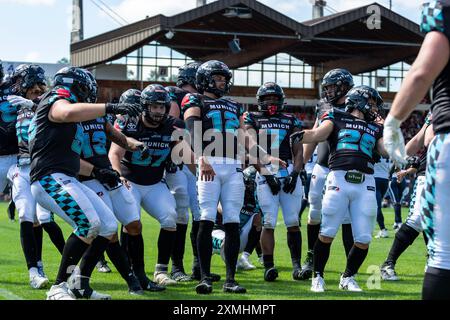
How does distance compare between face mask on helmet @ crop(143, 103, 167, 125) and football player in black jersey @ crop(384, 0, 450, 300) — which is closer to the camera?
football player in black jersey @ crop(384, 0, 450, 300)

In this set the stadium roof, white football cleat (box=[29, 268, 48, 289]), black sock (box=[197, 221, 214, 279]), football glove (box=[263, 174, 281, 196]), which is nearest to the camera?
black sock (box=[197, 221, 214, 279])

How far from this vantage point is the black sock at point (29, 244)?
7.93 m

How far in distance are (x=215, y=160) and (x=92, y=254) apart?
1.52m

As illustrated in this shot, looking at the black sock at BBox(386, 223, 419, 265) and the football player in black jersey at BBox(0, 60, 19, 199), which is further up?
the football player in black jersey at BBox(0, 60, 19, 199)

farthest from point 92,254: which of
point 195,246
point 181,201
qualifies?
point 195,246

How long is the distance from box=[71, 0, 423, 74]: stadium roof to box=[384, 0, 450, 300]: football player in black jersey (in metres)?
24.6

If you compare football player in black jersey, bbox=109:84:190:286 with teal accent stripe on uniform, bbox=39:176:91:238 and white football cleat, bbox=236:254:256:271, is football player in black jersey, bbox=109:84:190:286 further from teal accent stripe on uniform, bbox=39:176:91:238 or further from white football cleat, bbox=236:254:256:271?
white football cleat, bbox=236:254:256:271

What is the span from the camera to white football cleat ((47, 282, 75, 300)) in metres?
6.43

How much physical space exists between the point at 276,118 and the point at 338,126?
A: 4.30 ft

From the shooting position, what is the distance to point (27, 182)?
26.7ft

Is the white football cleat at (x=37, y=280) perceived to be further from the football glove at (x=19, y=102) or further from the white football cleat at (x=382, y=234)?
the white football cleat at (x=382, y=234)

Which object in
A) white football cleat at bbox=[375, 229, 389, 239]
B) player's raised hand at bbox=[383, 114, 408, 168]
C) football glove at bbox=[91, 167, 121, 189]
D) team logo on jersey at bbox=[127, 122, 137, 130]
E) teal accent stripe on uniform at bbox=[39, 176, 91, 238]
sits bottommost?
white football cleat at bbox=[375, 229, 389, 239]

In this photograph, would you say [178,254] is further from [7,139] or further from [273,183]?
[7,139]

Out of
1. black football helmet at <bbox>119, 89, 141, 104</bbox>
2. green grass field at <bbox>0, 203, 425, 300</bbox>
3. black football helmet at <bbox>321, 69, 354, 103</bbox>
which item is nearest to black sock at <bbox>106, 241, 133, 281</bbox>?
green grass field at <bbox>0, 203, 425, 300</bbox>
